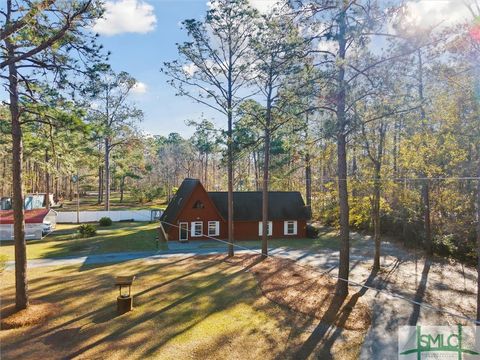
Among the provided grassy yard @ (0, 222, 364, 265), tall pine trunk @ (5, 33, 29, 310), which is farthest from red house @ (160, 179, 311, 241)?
tall pine trunk @ (5, 33, 29, 310)

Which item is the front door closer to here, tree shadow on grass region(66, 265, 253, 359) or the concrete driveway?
the concrete driveway

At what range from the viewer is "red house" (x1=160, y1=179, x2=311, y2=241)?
2419cm

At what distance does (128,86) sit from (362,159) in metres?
26.9

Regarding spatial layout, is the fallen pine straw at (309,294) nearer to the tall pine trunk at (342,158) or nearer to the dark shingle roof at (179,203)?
the tall pine trunk at (342,158)

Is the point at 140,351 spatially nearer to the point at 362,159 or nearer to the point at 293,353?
the point at 293,353

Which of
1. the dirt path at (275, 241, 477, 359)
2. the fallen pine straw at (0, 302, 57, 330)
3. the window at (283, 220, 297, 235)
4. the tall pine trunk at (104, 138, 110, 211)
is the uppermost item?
the tall pine trunk at (104, 138, 110, 211)

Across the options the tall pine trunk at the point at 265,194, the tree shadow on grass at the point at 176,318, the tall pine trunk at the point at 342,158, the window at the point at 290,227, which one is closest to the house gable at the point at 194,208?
the window at the point at 290,227

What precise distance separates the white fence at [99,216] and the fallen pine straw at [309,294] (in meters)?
20.5

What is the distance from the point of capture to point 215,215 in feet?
81.9

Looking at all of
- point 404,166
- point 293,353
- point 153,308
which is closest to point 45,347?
point 153,308

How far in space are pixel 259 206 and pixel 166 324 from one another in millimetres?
17407

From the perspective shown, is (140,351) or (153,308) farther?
(153,308)

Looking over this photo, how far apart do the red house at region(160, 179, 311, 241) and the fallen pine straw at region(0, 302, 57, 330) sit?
1348 cm

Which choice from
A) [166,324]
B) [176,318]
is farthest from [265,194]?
[166,324]
